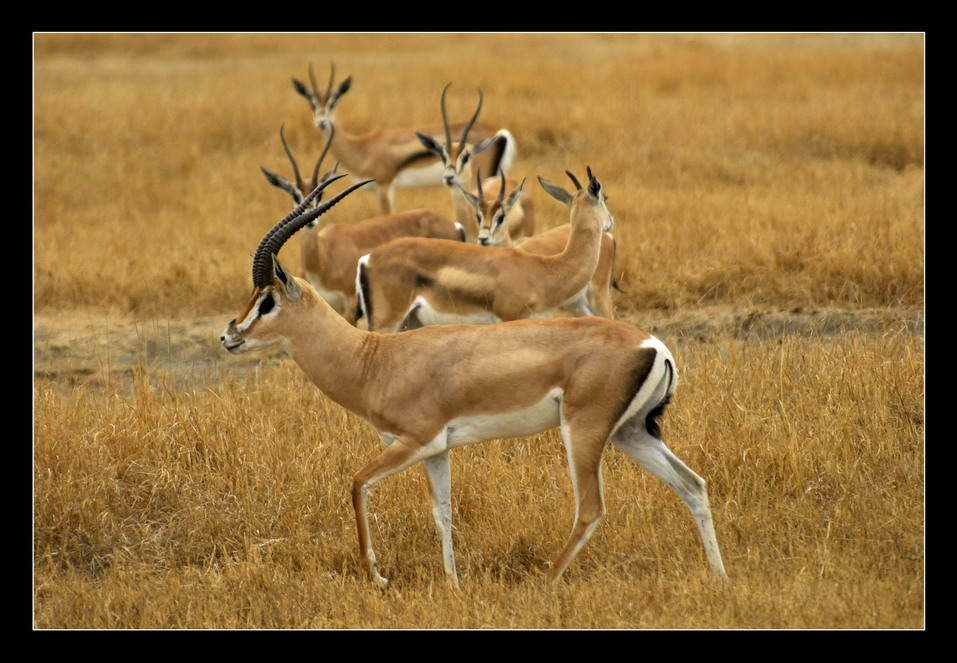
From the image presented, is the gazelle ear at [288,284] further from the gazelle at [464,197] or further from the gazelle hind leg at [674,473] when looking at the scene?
the gazelle at [464,197]

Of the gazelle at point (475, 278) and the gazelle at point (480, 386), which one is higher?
the gazelle at point (475, 278)

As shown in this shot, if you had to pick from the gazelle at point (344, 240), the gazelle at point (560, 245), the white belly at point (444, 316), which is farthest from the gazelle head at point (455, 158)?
the white belly at point (444, 316)

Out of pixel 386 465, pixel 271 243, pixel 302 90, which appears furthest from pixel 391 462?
pixel 302 90

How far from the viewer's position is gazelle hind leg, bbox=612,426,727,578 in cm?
477

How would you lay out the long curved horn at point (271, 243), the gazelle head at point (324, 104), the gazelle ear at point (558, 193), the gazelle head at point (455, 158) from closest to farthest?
the long curved horn at point (271, 243)
the gazelle ear at point (558, 193)
the gazelle head at point (455, 158)
the gazelle head at point (324, 104)

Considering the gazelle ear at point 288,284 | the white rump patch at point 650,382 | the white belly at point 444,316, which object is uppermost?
the gazelle ear at point 288,284

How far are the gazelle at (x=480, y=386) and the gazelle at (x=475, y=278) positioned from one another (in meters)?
2.39

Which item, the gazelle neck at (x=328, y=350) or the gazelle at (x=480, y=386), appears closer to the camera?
the gazelle at (x=480, y=386)

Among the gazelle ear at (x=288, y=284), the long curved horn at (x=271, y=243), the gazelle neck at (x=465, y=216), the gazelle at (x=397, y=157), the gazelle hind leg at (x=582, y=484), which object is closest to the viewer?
the gazelle hind leg at (x=582, y=484)

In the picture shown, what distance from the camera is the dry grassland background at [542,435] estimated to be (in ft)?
15.7

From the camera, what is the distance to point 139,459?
5.94 m

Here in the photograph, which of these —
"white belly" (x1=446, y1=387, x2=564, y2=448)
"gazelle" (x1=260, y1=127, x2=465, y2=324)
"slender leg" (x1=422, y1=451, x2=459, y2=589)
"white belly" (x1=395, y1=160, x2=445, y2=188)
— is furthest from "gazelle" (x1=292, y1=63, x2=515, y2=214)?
"white belly" (x1=446, y1=387, x2=564, y2=448)

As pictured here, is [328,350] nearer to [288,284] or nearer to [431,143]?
[288,284]

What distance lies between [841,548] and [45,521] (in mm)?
3691
